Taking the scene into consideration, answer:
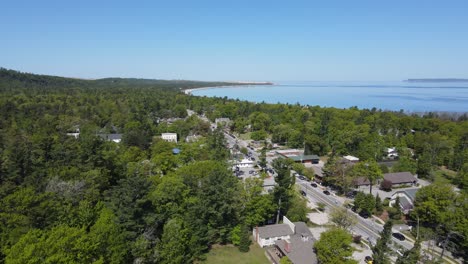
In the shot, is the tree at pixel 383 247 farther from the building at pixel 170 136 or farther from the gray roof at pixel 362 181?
the building at pixel 170 136

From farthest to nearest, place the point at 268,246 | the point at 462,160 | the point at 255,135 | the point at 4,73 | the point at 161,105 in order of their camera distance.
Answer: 1. the point at 4,73
2. the point at 161,105
3. the point at 255,135
4. the point at 462,160
5. the point at 268,246

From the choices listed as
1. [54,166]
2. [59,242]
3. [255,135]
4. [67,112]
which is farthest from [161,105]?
[59,242]

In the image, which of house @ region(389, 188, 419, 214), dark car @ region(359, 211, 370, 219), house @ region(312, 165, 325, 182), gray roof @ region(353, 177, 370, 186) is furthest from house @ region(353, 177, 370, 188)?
dark car @ region(359, 211, 370, 219)

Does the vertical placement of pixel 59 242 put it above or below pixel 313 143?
above

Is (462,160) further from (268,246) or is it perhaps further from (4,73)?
(4,73)

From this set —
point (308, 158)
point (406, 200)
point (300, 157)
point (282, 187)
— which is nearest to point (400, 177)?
point (406, 200)

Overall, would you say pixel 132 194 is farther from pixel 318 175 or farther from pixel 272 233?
pixel 318 175

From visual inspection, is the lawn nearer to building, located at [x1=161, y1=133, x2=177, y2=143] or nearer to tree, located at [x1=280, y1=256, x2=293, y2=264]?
tree, located at [x1=280, y1=256, x2=293, y2=264]
